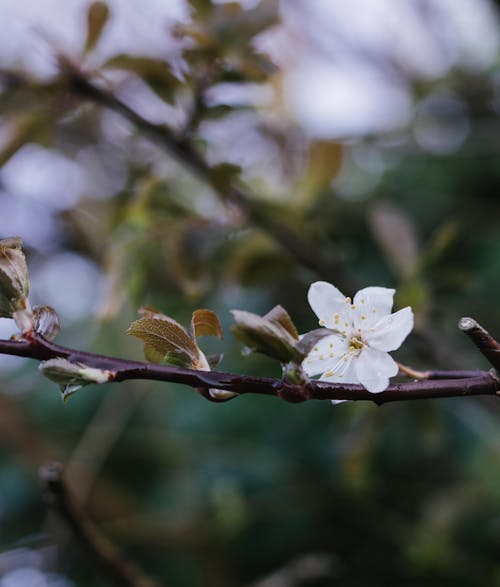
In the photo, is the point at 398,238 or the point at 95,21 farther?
the point at 398,238

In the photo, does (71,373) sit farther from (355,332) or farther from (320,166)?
(320,166)

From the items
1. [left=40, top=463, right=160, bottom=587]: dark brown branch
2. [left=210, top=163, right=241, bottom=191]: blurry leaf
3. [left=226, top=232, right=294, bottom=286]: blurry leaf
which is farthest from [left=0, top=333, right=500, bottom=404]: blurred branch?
[left=226, top=232, right=294, bottom=286]: blurry leaf

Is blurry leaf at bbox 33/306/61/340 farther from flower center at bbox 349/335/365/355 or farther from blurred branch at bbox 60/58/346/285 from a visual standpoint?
blurred branch at bbox 60/58/346/285

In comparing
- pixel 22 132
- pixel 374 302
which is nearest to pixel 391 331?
pixel 374 302

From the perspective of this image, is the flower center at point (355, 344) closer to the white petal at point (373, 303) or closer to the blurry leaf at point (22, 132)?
the white petal at point (373, 303)

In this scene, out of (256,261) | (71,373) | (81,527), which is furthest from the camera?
(256,261)

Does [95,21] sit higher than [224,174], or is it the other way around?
[95,21]

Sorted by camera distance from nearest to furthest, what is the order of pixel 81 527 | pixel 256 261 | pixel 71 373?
pixel 71 373
pixel 81 527
pixel 256 261

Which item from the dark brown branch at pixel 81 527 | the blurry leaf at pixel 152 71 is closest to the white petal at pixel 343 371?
the dark brown branch at pixel 81 527
